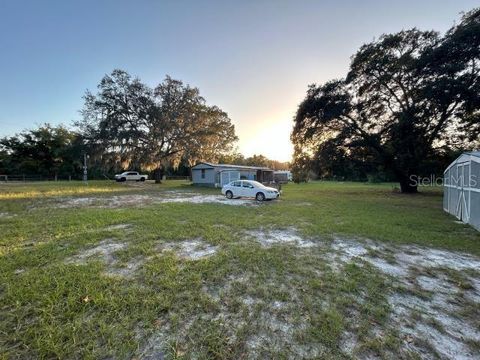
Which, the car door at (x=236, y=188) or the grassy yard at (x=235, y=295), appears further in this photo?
the car door at (x=236, y=188)

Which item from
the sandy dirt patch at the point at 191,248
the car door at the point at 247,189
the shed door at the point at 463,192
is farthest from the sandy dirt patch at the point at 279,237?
the car door at the point at 247,189

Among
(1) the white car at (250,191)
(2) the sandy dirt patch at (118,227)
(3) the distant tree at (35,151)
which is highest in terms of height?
(3) the distant tree at (35,151)

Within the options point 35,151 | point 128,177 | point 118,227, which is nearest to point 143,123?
point 128,177

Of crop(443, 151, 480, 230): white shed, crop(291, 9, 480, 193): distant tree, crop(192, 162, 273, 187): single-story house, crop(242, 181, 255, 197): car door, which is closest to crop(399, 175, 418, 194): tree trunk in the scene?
crop(291, 9, 480, 193): distant tree

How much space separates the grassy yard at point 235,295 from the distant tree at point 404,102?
14.4 meters

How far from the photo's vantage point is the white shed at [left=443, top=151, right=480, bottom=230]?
720cm

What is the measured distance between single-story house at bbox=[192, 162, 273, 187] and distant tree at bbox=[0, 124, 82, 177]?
79.7ft

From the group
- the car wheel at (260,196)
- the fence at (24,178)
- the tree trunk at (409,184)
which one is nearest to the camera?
the car wheel at (260,196)

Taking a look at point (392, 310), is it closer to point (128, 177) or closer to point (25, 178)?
point (128, 177)

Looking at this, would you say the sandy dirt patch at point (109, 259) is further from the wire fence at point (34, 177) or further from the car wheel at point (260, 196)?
the wire fence at point (34, 177)

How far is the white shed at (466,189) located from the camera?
720cm

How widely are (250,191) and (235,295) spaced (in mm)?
11481

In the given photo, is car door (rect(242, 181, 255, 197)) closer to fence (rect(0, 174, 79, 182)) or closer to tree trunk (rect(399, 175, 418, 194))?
tree trunk (rect(399, 175, 418, 194))

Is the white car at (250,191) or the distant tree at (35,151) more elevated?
the distant tree at (35,151)
